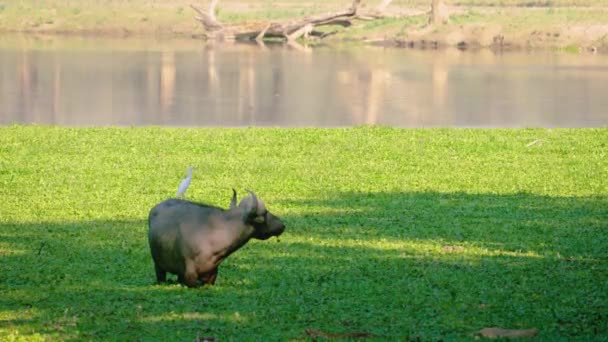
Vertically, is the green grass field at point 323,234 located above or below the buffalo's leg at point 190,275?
below

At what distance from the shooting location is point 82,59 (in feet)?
128

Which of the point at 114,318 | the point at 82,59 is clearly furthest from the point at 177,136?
the point at 82,59

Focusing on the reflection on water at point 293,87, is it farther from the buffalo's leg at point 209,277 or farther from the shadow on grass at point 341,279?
the buffalo's leg at point 209,277

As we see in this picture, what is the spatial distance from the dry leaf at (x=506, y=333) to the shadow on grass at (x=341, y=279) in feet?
0.32

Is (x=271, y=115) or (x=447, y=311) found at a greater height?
(x=447, y=311)

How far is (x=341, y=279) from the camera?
35.4 ft

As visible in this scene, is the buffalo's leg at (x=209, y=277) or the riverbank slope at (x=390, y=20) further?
the riverbank slope at (x=390, y=20)

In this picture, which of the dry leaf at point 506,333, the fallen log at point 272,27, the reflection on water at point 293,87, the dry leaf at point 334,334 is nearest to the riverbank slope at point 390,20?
the fallen log at point 272,27

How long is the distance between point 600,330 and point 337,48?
37664 millimetres

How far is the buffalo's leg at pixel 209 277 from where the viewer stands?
33.8 ft

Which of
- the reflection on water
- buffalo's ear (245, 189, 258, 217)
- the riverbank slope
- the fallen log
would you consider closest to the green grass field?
buffalo's ear (245, 189, 258, 217)

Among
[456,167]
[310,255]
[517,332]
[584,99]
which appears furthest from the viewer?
[584,99]

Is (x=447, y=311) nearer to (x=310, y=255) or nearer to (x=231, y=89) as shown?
(x=310, y=255)

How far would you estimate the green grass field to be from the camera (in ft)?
31.0
